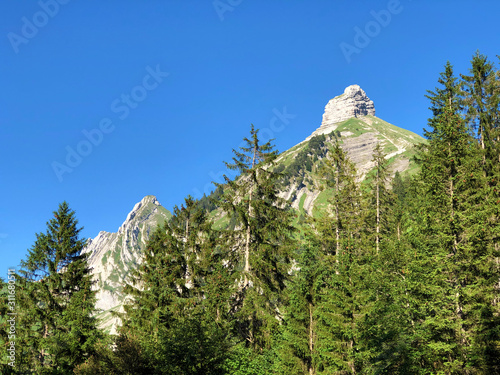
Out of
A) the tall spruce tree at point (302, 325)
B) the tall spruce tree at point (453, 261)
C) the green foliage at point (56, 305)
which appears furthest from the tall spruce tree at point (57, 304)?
the tall spruce tree at point (453, 261)

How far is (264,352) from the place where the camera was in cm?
2102

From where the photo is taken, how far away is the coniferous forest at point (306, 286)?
16.5m

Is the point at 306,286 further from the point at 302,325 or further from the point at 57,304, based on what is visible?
the point at 57,304

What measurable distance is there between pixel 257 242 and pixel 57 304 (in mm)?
17200

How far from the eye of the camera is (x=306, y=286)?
1905 centimetres

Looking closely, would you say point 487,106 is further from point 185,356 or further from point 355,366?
point 185,356

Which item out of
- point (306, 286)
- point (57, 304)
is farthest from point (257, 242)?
point (57, 304)

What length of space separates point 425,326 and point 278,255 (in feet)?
34.2

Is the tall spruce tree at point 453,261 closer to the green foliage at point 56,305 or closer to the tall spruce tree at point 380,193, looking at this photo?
the tall spruce tree at point 380,193

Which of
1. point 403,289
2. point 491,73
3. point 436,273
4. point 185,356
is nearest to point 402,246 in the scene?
point 403,289

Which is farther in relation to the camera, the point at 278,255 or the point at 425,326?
the point at 278,255

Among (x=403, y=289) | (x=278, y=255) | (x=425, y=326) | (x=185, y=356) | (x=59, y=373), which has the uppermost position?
(x=278, y=255)

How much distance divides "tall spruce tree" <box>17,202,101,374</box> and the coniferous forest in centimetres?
11

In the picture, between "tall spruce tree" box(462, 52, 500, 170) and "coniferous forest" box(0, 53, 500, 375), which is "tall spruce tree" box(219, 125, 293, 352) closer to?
"coniferous forest" box(0, 53, 500, 375)
